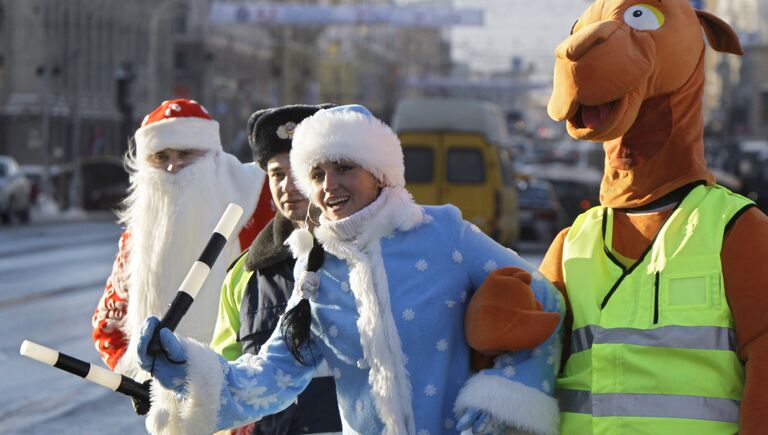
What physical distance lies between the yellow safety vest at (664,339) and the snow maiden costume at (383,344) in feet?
0.31

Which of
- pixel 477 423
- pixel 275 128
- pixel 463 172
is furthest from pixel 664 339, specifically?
pixel 463 172

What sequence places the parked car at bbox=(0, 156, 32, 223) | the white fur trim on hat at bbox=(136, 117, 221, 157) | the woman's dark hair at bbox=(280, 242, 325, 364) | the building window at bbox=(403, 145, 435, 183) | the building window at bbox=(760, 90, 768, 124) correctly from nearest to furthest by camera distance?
the woman's dark hair at bbox=(280, 242, 325, 364)
the white fur trim on hat at bbox=(136, 117, 221, 157)
the building window at bbox=(403, 145, 435, 183)
the parked car at bbox=(0, 156, 32, 223)
the building window at bbox=(760, 90, 768, 124)

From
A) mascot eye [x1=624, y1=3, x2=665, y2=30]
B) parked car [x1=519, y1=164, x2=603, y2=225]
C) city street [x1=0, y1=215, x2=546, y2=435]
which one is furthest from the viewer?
parked car [x1=519, y1=164, x2=603, y2=225]

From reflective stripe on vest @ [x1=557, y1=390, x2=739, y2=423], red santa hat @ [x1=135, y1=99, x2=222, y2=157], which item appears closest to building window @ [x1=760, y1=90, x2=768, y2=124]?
red santa hat @ [x1=135, y1=99, x2=222, y2=157]

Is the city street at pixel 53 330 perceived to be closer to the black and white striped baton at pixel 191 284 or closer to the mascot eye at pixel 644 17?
the black and white striped baton at pixel 191 284

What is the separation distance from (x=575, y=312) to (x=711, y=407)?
1.36 ft

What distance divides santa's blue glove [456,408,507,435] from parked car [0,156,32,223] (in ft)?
99.5

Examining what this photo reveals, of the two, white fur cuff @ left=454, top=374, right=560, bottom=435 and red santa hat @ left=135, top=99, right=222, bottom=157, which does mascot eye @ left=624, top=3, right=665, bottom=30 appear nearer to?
white fur cuff @ left=454, top=374, right=560, bottom=435

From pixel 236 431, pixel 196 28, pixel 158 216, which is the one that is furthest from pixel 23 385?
pixel 196 28

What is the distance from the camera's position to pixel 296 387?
3.93 meters

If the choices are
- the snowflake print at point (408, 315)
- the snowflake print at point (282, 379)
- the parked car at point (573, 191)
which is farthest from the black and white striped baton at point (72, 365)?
the parked car at point (573, 191)

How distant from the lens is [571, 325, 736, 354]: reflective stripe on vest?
3.41 m

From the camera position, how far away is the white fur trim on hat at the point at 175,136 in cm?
562

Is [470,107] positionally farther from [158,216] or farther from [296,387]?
[296,387]
